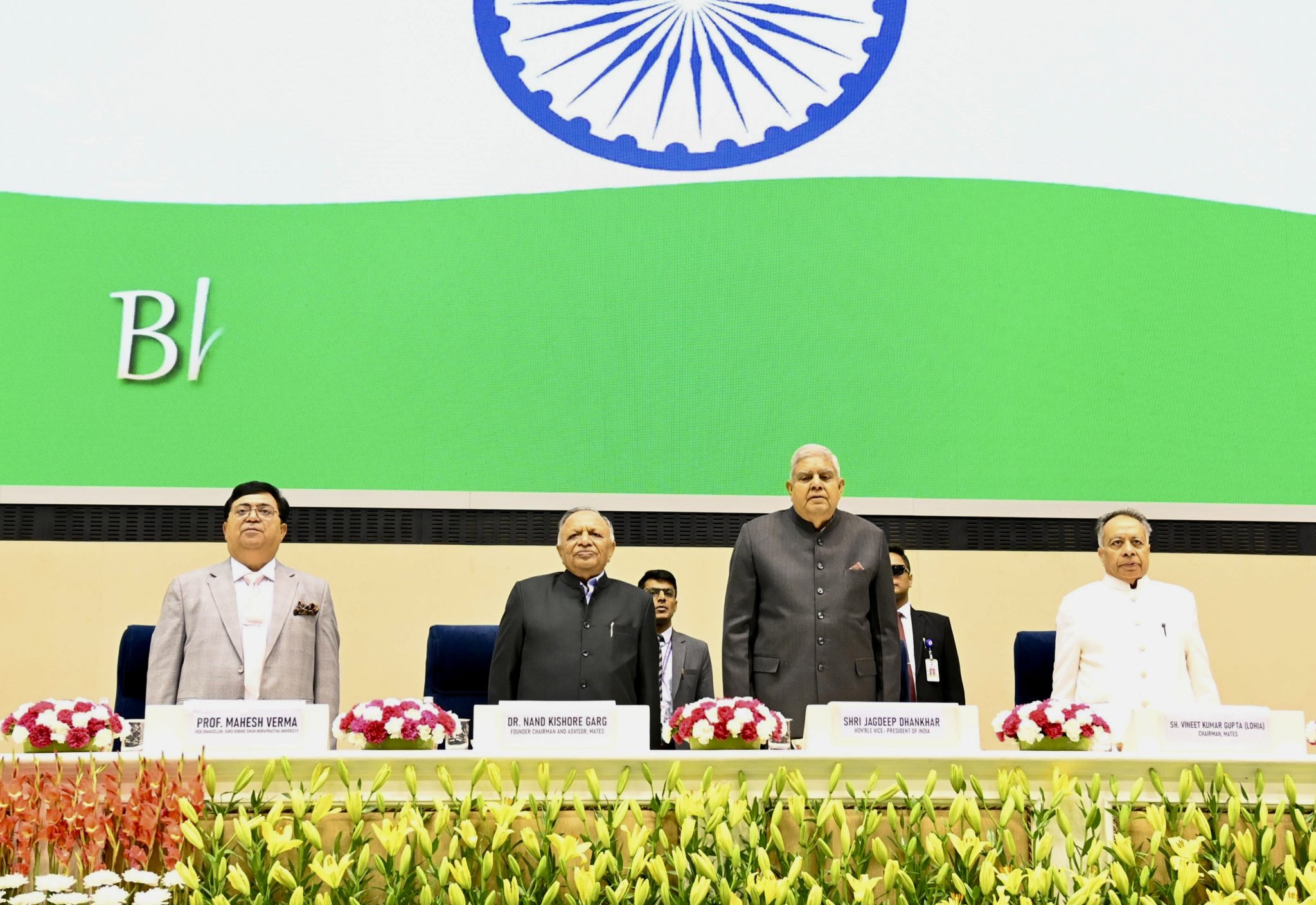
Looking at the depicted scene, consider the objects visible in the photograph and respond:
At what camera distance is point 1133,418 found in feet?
16.2

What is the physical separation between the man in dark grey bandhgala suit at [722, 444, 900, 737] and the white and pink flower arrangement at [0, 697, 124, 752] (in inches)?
56.6

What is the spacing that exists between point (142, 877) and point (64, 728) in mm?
448

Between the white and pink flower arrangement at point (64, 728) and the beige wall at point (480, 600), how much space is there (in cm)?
257

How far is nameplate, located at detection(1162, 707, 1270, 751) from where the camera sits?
7.30 feet

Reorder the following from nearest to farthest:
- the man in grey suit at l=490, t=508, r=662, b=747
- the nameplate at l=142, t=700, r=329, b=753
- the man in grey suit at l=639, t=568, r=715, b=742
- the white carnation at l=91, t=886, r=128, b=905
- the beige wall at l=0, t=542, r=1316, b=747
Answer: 1. the white carnation at l=91, t=886, r=128, b=905
2. the nameplate at l=142, t=700, r=329, b=753
3. the man in grey suit at l=490, t=508, r=662, b=747
4. the man in grey suit at l=639, t=568, r=715, b=742
5. the beige wall at l=0, t=542, r=1316, b=747

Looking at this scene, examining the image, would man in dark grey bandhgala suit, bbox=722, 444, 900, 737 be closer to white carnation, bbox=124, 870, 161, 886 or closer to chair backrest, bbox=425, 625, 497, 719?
chair backrest, bbox=425, 625, 497, 719

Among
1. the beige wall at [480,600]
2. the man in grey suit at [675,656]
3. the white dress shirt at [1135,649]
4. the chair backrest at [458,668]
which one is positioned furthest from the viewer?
the beige wall at [480,600]

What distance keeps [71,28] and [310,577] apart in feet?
9.20

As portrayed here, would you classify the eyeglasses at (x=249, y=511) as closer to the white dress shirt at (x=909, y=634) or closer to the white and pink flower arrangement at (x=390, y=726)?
the white and pink flower arrangement at (x=390, y=726)

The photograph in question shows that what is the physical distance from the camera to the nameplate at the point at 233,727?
210 centimetres

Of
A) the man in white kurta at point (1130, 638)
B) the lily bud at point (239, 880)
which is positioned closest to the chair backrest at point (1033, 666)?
the man in white kurta at point (1130, 638)

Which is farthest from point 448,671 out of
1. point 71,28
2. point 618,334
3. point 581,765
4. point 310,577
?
point 71,28

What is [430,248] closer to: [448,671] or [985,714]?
[448,671]

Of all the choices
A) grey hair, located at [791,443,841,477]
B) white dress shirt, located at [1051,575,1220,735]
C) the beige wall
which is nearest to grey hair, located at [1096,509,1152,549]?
white dress shirt, located at [1051,575,1220,735]
